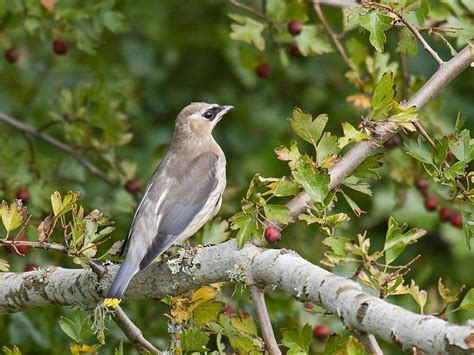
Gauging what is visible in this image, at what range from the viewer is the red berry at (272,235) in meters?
4.29

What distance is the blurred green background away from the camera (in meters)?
6.75

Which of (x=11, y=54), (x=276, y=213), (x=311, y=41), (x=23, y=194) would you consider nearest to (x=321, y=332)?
(x=311, y=41)

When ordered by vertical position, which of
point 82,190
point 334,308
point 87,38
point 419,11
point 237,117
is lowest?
point 237,117

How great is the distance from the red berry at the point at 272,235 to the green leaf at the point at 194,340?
1.53 feet

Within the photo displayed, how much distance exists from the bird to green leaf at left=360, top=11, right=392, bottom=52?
1.45 meters

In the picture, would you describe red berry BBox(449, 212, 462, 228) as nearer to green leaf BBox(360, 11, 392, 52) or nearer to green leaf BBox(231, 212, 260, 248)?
green leaf BBox(360, 11, 392, 52)

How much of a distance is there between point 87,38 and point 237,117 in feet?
9.80

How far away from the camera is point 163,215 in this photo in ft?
18.5

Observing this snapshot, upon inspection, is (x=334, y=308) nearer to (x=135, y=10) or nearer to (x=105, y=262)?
(x=105, y=262)

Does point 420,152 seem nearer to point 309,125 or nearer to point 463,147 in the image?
point 463,147

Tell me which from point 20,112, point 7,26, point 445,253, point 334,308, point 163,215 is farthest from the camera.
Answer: point 445,253

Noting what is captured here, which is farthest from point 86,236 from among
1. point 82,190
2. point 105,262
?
point 82,190

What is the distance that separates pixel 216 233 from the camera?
5059 mm

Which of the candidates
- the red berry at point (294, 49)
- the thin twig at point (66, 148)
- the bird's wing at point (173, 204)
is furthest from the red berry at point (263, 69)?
the thin twig at point (66, 148)
